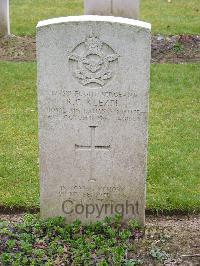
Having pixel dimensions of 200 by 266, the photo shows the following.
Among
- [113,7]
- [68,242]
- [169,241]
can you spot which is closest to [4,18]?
[113,7]

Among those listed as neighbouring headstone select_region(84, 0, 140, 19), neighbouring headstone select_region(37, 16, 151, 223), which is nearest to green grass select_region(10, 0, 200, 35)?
neighbouring headstone select_region(84, 0, 140, 19)

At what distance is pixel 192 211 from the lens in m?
5.89

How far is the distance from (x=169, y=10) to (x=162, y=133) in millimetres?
7659

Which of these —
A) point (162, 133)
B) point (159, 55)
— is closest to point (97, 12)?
point (159, 55)

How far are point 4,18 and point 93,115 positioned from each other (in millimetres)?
7153

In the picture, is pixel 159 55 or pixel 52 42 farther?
pixel 159 55

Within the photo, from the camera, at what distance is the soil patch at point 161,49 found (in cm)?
1105

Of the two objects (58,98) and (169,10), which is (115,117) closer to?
(58,98)

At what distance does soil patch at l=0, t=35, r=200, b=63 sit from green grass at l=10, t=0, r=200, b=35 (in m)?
0.74

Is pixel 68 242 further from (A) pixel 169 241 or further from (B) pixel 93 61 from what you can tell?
(B) pixel 93 61

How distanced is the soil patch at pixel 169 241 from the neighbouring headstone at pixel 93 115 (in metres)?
0.23

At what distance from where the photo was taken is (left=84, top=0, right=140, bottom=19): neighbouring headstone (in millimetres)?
11695

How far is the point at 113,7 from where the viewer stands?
11758 mm

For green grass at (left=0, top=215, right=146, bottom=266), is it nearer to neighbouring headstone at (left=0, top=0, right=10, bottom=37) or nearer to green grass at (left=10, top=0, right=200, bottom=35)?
neighbouring headstone at (left=0, top=0, right=10, bottom=37)
